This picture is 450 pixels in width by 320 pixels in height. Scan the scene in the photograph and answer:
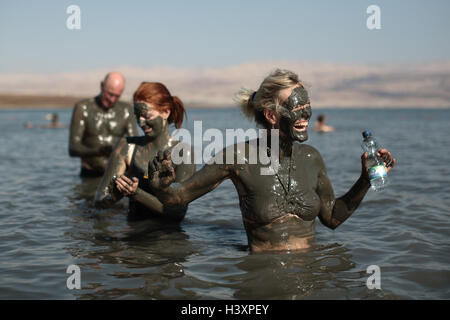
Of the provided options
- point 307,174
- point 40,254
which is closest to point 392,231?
point 307,174

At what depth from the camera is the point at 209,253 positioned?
557 centimetres

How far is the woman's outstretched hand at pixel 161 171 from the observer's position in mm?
4098

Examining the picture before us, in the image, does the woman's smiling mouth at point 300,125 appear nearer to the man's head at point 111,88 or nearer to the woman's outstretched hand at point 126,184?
the woman's outstretched hand at point 126,184

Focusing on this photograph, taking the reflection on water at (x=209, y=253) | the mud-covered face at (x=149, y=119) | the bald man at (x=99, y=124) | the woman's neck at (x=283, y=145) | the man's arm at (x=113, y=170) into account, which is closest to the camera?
the reflection on water at (x=209, y=253)

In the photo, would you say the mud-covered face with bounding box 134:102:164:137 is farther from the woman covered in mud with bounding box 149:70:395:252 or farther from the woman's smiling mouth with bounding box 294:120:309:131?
the woman's smiling mouth with bounding box 294:120:309:131

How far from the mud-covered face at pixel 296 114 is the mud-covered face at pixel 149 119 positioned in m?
2.09

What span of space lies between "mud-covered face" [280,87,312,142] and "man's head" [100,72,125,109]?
541 centimetres

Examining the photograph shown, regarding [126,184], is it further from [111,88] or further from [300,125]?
[111,88]

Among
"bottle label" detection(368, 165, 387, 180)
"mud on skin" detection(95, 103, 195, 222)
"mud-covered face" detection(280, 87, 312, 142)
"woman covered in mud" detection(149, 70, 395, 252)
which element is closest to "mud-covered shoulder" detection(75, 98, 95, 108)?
"mud on skin" detection(95, 103, 195, 222)

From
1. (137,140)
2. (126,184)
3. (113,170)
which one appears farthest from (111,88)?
(126,184)

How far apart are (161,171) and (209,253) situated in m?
1.69

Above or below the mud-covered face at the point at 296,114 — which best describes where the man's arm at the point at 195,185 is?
below

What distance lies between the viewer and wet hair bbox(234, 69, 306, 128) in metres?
4.50

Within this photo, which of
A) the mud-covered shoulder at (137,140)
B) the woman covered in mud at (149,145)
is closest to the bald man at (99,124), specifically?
the mud-covered shoulder at (137,140)
